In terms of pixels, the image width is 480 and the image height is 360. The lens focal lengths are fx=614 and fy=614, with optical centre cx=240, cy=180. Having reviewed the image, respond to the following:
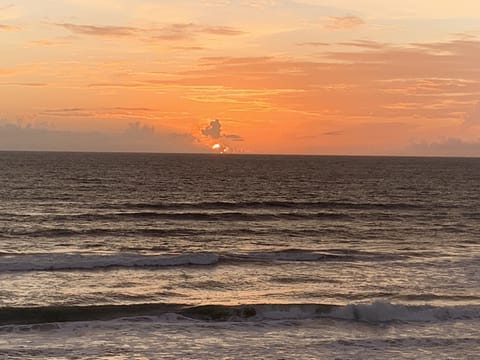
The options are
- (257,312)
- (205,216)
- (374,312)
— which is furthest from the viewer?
(205,216)

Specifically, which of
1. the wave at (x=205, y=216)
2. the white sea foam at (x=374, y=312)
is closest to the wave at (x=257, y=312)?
the white sea foam at (x=374, y=312)

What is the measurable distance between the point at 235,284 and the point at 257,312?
4585 mm

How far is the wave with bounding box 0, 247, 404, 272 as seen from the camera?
3006 centimetres

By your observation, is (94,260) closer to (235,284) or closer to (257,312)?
(235,284)

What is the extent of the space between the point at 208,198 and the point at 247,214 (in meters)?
14.6

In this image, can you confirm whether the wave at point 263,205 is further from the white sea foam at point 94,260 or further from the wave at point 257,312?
the wave at point 257,312

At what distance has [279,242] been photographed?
3947cm

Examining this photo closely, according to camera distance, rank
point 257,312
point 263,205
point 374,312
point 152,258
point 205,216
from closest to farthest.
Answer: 1. point 374,312
2. point 257,312
3. point 152,258
4. point 205,216
5. point 263,205

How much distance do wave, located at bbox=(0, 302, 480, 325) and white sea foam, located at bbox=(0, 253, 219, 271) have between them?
7.56 meters

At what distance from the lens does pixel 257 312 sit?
2248 cm

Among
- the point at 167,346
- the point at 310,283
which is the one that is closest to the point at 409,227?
the point at 310,283

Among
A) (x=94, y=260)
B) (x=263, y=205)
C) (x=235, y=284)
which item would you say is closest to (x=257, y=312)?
(x=235, y=284)

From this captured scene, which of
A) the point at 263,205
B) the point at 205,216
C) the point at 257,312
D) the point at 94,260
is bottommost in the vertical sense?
the point at 257,312

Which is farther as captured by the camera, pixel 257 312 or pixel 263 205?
pixel 263 205
